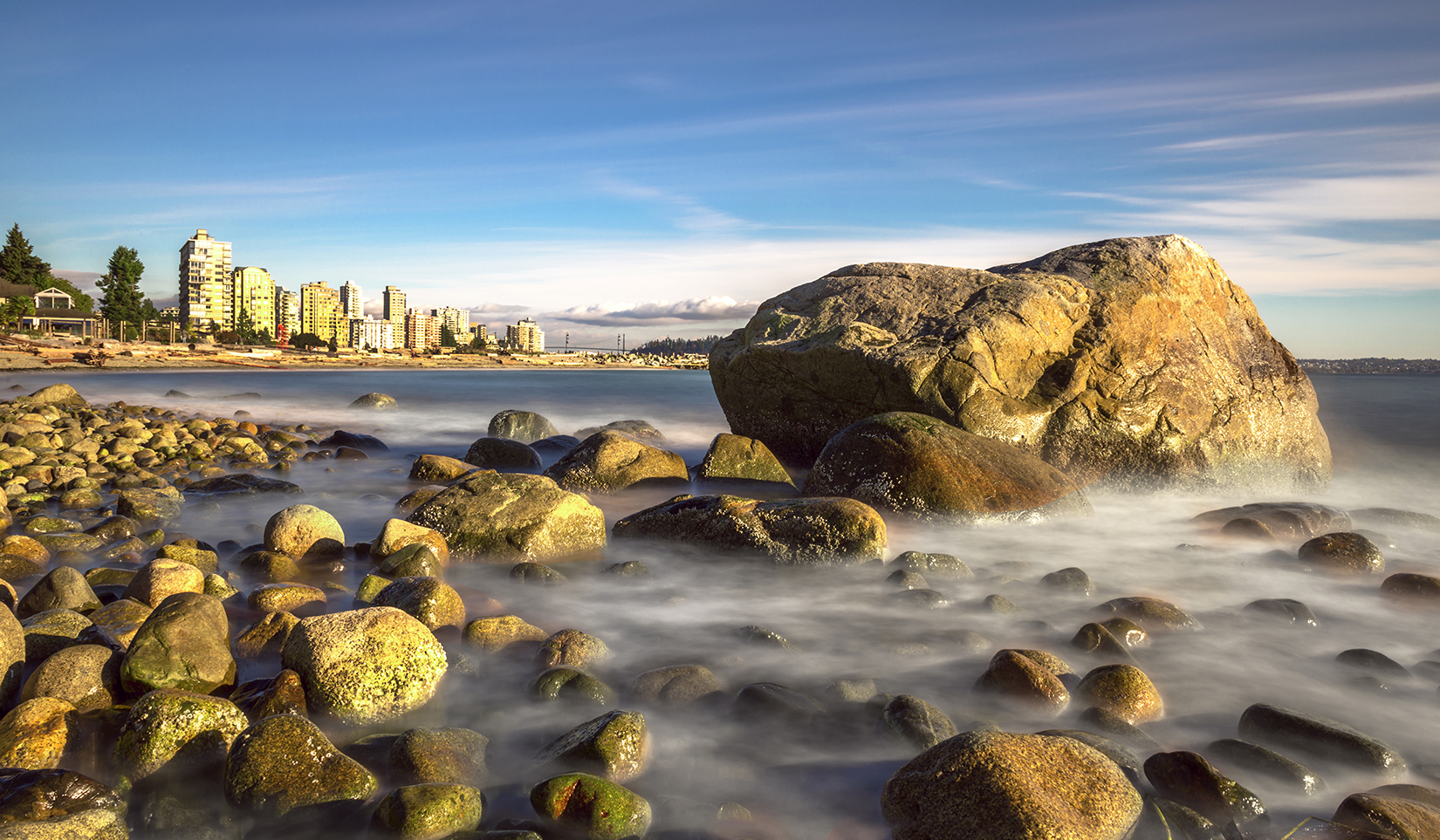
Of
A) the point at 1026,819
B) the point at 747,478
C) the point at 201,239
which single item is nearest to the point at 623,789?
the point at 1026,819

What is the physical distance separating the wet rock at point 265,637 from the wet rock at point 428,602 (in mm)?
579

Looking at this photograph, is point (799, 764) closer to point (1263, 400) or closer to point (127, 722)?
point (127, 722)

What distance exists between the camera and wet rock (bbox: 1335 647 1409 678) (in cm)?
419

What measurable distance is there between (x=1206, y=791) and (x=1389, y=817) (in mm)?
536

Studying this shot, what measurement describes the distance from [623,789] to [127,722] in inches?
78.3

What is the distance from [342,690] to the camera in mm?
3412

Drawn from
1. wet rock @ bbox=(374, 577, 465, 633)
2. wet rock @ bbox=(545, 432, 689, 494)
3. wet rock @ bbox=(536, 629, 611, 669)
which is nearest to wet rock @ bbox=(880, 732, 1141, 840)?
wet rock @ bbox=(536, 629, 611, 669)

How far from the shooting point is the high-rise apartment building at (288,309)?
150 m

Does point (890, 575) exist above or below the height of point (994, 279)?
below

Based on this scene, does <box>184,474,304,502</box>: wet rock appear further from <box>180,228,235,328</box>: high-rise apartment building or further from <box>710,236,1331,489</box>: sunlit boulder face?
<box>180,228,235,328</box>: high-rise apartment building

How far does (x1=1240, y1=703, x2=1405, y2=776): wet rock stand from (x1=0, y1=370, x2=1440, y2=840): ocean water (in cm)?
13

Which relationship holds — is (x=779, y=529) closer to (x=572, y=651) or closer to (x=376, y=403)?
(x=572, y=651)

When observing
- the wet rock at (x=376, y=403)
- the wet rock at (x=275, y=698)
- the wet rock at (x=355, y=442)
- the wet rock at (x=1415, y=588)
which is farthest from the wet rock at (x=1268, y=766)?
the wet rock at (x=376, y=403)

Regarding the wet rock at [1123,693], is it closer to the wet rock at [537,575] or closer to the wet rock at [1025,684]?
the wet rock at [1025,684]
